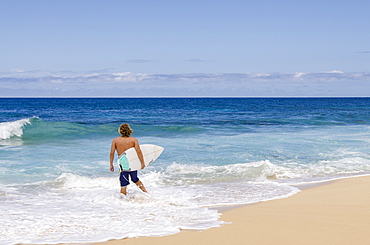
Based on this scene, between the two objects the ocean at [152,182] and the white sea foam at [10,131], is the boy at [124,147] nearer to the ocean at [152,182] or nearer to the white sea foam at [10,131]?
the ocean at [152,182]

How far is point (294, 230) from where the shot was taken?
501cm

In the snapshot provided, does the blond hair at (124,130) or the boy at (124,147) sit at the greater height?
the blond hair at (124,130)

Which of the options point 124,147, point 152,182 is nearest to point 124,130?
point 124,147

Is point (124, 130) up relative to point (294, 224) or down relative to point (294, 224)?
up

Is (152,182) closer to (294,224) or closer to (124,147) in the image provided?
(124,147)

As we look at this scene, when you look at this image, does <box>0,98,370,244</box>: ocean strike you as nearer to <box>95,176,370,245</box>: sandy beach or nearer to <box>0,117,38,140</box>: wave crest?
<box>95,176,370,245</box>: sandy beach

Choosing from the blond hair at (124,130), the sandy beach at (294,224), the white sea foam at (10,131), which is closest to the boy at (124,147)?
the blond hair at (124,130)

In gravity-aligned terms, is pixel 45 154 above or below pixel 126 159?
below

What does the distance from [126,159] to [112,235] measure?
242cm

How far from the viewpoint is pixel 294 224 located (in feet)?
17.3

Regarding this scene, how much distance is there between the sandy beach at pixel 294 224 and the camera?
470 centimetres

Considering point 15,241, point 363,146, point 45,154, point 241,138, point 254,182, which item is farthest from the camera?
point 241,138

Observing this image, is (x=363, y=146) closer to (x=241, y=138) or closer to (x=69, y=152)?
(x=241, y=138)

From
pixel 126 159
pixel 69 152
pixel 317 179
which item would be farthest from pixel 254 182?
pixel 69 152
